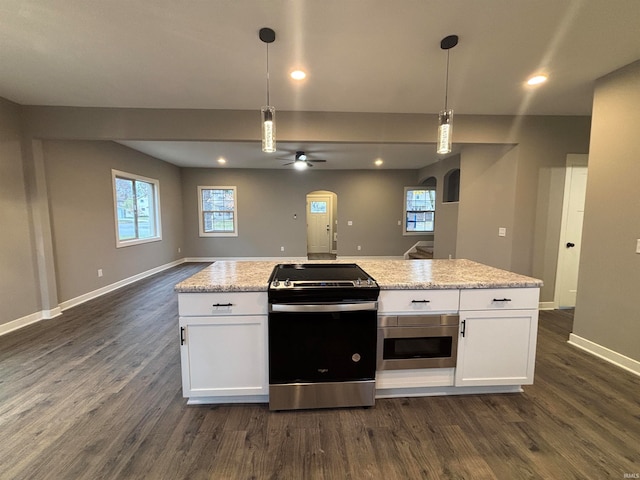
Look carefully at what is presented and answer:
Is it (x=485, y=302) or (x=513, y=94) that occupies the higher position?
(x=513, y=94)

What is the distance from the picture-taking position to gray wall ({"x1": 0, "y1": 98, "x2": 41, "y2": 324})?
3.09 metres

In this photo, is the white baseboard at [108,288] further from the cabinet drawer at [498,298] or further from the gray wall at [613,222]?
the gray wall at [613,222]

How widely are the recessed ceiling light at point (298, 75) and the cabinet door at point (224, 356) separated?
2.16 m

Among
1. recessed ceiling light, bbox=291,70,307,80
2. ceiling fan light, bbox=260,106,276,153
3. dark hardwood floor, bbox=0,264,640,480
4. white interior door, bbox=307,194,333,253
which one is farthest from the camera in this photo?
white interior door, bbox=307,194,333,253

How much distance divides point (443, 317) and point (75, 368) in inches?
124

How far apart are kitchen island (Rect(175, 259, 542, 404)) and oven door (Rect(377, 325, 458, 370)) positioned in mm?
62

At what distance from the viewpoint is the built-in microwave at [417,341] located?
6.33 ft

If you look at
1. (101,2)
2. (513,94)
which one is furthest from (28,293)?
(513,94)

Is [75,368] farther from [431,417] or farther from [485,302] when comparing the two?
[485,302]

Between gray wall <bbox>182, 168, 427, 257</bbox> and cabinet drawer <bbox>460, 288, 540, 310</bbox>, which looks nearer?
cabinet drawer <bbox>460, 288, 540, 310</bbox>

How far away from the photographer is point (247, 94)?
9.75 ft

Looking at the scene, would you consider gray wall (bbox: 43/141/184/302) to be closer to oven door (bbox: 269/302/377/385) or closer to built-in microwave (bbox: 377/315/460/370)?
oven door (bbox: 269/302/377/385)

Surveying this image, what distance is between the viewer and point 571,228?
3.79 metres

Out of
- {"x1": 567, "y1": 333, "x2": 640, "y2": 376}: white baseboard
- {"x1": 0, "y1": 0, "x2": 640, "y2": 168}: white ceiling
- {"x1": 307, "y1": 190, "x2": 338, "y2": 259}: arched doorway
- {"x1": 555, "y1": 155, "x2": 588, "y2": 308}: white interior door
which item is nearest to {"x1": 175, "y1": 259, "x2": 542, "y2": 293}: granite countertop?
{"x1": 567, "y1": 333, "x2": 640, "y2": 376}: white baseboard
